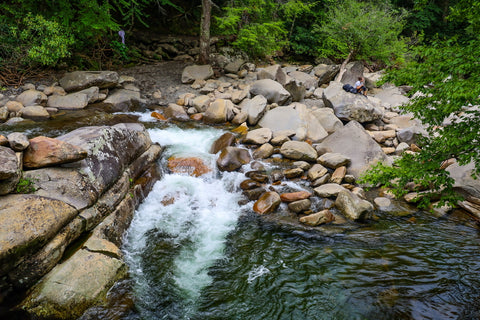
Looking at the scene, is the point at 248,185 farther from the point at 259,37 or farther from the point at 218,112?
the point at 259,37

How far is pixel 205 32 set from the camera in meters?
15.9

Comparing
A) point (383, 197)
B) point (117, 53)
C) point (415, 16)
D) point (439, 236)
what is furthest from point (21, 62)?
point (415, 16)

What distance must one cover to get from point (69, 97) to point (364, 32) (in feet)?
55.9

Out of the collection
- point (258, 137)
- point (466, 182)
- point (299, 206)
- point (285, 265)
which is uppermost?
Answer: point (466, 182)

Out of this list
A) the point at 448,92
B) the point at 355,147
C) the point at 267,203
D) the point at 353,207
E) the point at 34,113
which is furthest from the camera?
the point at 34,113

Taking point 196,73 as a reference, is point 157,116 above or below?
below

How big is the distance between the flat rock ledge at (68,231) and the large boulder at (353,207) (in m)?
5.23

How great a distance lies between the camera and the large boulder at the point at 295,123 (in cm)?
1123

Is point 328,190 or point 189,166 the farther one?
point 189,166

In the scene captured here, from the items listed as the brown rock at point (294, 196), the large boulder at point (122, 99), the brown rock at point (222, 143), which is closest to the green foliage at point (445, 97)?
the brown rock at point (294, 196)

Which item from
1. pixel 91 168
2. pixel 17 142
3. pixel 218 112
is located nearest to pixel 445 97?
pixel 91 168

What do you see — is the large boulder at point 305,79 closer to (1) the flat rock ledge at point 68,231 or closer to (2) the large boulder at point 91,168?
(2) the large boulder at point 91,168

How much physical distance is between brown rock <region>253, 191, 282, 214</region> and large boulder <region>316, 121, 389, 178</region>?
10.6 feet

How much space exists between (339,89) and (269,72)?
4.17 metres
